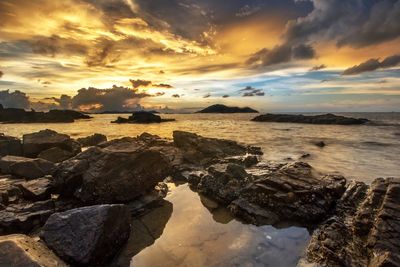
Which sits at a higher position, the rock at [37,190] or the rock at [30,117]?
the rock at [37,190]

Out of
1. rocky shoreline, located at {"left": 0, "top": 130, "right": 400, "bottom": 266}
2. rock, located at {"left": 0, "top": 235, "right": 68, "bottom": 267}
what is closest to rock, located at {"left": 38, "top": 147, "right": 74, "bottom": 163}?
rocky shoreline, located at {"left": 0, "top": 130, "right": 400, "bottom": 266}

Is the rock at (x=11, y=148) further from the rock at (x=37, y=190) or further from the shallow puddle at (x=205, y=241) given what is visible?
the shallow puddle at (x=205, y=241)

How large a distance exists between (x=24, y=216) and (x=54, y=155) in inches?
469

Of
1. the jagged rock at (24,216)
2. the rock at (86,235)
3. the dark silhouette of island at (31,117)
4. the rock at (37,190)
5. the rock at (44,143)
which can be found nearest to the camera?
the rock at (86,235)

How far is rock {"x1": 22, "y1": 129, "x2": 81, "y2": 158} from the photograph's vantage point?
20.9 m

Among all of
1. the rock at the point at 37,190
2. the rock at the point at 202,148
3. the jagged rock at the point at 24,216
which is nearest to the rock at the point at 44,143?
the rock at the point at 202,148

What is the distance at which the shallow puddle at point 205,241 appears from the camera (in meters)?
7.93

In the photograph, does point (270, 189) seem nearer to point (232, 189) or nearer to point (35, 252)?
point (232, 189)

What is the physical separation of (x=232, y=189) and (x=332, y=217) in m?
4.31

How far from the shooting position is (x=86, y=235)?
7098 millimetres

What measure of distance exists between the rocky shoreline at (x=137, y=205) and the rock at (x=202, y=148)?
4.95 meters

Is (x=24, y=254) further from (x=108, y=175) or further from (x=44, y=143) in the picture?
(x=44, y=143)

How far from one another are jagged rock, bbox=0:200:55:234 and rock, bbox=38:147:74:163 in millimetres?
10294

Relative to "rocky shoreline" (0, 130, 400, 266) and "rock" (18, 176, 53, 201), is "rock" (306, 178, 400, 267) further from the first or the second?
"rock" (18, 176, 53, 201)
